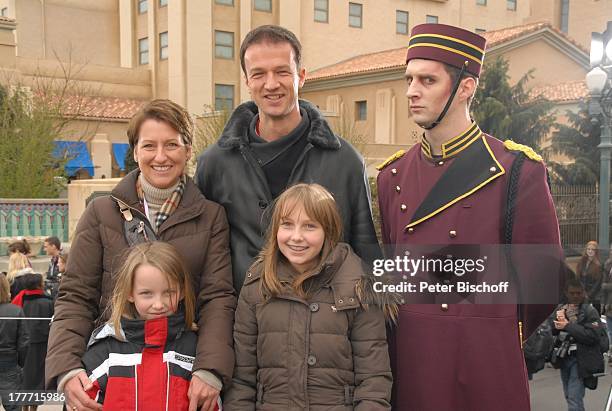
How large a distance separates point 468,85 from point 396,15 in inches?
1453

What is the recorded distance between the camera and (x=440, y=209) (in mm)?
2695

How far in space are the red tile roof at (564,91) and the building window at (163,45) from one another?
685 inches

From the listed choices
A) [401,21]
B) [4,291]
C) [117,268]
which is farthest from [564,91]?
[117,268]

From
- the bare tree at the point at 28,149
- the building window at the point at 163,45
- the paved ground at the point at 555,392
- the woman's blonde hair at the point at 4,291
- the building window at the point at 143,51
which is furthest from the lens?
the building window at the point at 143,51

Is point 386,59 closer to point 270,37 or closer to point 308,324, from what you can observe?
point 270,37

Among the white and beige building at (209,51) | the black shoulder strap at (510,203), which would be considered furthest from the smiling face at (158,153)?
the white and beige building at (209,51)

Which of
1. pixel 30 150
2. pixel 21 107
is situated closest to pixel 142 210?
pixel 30 150

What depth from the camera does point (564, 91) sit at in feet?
78.2


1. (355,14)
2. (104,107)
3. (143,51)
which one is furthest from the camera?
(355,14)

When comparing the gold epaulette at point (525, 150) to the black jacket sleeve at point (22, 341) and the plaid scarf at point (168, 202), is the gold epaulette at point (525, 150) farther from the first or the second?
the black jacket sleeve at point (22, 341)

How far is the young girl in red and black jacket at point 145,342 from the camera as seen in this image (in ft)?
8.30

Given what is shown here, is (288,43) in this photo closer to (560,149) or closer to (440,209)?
(440,209)

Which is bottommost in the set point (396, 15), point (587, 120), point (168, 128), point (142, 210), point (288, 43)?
point (142, 210)

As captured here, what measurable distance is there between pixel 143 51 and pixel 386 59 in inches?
514
